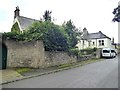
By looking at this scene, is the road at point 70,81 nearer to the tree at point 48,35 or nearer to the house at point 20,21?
the tree at point 48,35

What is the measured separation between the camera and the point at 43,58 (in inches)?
768

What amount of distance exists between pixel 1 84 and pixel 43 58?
26.8ft

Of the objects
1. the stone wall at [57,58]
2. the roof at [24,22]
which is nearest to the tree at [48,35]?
the stone wall at [57,58]

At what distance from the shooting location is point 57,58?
22156mm

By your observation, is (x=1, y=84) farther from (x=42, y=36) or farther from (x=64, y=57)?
(x=64, y=57)

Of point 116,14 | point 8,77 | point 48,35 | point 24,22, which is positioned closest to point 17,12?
point 24,22

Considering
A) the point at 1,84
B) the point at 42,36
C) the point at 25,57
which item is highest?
the point at 42,36

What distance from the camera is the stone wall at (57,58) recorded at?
20.3 meters

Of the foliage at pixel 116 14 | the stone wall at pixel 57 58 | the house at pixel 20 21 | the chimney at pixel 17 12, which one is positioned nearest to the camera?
the stone wall at pixel 57 58

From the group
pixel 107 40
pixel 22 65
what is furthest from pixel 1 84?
pixel 107 40

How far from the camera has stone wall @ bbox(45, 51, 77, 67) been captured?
20.3m

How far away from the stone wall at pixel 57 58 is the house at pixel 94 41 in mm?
33238

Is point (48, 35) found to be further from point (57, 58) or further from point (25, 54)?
point (25, 54)

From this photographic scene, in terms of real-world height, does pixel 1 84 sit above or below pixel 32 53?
below
